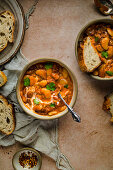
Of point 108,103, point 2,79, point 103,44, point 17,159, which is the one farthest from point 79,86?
point 17,159

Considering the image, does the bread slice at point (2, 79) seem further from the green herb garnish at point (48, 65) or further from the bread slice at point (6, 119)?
the green herb garnish at point (48, 65)

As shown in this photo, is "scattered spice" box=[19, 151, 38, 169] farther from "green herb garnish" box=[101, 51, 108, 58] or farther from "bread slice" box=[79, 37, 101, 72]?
"green herb garnish" box=[101, 51, 108, 58]

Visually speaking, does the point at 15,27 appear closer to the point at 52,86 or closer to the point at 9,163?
the point at 52,86

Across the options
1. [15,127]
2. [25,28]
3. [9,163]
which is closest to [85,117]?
[15,127]

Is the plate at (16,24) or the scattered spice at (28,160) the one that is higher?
the plate at (16,24)

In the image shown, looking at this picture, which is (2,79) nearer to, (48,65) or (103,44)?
(48,65)

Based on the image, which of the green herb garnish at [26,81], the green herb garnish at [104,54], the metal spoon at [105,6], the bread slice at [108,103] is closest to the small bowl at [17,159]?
the green herb garnish at [26,81]

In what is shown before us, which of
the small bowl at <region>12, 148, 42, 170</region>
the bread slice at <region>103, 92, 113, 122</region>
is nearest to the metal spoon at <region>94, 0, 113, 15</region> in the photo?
the bread slice at <region>103, 92, 113, 122</region>
